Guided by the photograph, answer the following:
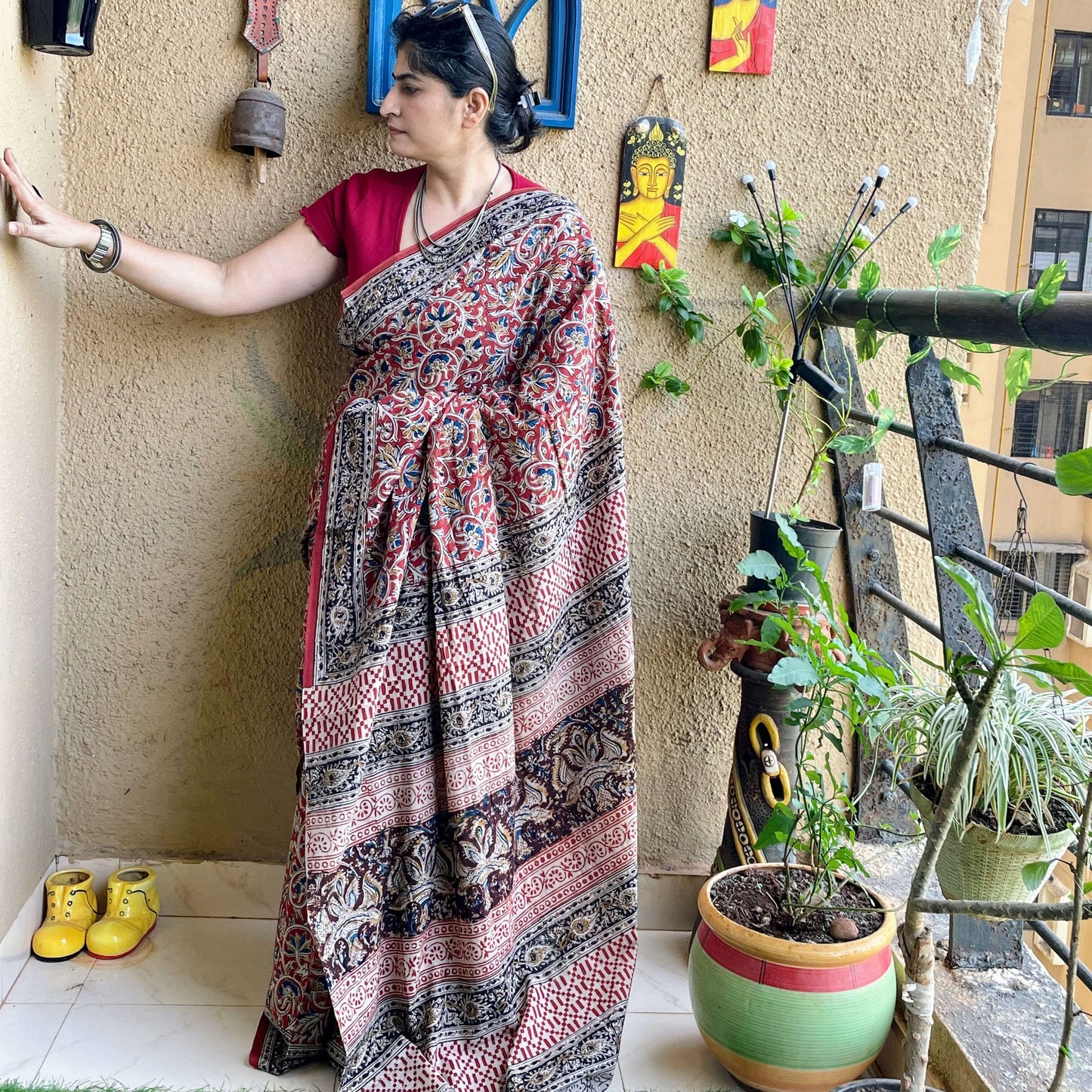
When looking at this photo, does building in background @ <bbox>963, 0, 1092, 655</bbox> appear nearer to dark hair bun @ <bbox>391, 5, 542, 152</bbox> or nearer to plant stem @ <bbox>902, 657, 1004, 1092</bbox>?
dark hair bun @ <bbox>391, 5, 542, 152</bbox>

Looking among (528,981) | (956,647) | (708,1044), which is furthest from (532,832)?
(956,647)

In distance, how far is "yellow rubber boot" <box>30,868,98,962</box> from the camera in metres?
1.89

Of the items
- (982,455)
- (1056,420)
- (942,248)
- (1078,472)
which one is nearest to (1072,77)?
(1056,420)

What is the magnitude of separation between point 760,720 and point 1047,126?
6999mm

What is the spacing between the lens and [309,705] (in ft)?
5.34

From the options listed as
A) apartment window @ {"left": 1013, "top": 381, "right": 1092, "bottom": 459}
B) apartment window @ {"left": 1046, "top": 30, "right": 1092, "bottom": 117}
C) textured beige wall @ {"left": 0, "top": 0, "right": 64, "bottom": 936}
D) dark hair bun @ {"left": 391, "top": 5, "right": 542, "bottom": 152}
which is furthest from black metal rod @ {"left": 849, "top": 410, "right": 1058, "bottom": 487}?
apartment window @ {"left": 1046, "top": 30, "right": 1092, "bottom": 117}

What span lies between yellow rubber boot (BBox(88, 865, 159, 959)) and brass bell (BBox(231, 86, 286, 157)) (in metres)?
1.41

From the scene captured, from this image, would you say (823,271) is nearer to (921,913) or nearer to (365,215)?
(365,215)

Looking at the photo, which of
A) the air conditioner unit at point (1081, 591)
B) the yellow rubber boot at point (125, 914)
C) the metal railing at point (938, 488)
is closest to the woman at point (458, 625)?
the yellow rubber boot at point (125, 914)

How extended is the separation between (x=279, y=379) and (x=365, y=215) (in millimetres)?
393

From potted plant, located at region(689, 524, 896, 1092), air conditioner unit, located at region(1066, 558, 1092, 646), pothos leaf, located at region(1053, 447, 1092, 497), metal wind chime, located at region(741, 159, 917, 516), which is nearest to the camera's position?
pothos leaf, located at region(1053, 447, 1092, 497)

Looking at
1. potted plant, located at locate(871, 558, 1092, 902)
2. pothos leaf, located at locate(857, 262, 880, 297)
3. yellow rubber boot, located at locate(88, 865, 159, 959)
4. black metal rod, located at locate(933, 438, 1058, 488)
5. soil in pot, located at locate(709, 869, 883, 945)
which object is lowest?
yellow rubber boot, located at locate(88, 865, 159, 959)

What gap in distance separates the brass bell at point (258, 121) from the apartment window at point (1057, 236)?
21.7 feet

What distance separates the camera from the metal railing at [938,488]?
1.29 meters
